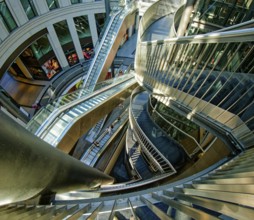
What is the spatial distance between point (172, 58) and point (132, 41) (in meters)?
15.2

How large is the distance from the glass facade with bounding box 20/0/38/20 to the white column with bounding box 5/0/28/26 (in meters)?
0.29

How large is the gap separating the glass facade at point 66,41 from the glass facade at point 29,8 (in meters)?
1.75

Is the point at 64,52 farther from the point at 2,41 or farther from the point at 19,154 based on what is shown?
the point at 19,154

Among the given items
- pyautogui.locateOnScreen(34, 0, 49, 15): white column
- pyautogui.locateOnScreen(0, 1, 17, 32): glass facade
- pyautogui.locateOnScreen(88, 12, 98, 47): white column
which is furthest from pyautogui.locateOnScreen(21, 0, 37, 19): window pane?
pyautogui.locateOnScreen(88, 12, 98, 47): white column

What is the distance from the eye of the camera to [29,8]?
1177cm

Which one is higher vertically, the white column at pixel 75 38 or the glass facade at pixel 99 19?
the glass facade at pixel 99 19

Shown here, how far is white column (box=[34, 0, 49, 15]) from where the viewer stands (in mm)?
11849

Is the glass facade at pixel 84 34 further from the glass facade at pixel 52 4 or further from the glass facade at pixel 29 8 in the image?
the glass facade at pixel 29 8

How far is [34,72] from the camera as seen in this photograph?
14969 mm

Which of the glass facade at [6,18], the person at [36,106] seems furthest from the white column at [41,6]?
the person at [36,106]

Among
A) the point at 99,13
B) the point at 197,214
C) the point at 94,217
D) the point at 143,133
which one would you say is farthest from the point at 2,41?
the point at 197,214

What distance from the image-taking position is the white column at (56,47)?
13534 mm

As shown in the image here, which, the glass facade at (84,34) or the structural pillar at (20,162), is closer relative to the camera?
the structural pillar at (20,162)

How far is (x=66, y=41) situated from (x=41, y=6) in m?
3.20
